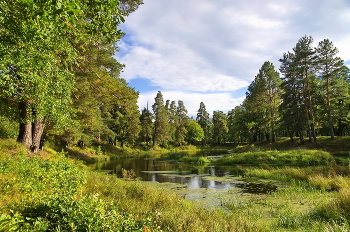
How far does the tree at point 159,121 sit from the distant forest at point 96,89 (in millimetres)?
281

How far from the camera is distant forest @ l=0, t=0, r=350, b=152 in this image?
5988 millimetres

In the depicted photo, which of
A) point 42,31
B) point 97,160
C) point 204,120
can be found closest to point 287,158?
point 42,31

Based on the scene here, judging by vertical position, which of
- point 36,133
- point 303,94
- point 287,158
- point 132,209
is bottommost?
point 287,158

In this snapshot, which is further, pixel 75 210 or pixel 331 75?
pixel 331 75

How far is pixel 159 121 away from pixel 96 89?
44.9m

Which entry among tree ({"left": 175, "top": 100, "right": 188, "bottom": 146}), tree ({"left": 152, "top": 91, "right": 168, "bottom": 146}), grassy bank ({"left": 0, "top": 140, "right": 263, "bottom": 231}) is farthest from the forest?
tree ({"left": 175, "top": 100, "right": 188, "bottom": 146})

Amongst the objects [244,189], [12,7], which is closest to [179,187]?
[244,189]

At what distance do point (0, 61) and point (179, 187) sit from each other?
10894 mm

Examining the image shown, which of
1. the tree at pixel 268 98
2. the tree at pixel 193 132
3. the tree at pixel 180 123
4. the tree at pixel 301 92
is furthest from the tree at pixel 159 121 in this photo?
the tree at pixel 301 92

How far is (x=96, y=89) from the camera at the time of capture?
51.3 ft

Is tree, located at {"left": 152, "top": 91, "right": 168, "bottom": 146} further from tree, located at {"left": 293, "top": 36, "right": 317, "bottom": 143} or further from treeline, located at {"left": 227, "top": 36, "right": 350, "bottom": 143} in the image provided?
tree, located at {"left": 293, "top": 36, "right": 317, "bottom": 143}

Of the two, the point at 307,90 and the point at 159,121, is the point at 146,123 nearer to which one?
the point at 159,121

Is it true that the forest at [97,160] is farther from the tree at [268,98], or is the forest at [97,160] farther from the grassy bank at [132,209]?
the tree at [268,98]

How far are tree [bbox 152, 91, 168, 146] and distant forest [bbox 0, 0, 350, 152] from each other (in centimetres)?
28
